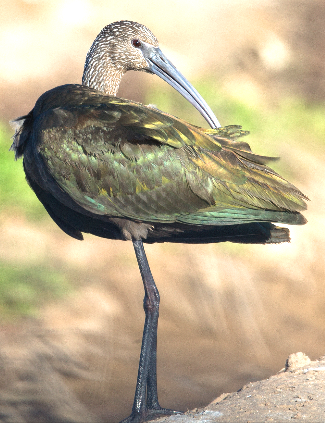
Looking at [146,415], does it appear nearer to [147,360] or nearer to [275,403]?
[147,360]

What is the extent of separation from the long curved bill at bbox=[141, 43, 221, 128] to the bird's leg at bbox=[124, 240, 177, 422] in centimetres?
181

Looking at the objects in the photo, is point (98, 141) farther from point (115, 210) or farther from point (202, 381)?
point (202, 381)

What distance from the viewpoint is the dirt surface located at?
446 cm

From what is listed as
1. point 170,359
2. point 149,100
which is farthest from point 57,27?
point 170,359

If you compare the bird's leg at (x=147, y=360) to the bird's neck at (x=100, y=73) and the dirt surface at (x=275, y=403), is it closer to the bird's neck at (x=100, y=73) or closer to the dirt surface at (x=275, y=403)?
the dirt surface at (x=275, y=403)

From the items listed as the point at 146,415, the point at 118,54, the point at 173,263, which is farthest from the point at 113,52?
the point at 173,263

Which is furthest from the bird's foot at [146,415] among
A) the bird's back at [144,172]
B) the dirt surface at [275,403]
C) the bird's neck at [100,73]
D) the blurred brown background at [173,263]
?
the bird's neck at [100,73]

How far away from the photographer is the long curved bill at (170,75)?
6.32 meters

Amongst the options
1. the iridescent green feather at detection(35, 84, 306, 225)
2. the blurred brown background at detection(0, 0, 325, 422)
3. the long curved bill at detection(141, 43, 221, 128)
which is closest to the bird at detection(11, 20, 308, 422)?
the iridescent green feather at detection(35, 84, 306, 225)

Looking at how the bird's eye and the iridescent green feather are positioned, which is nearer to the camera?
the iridescent green feather

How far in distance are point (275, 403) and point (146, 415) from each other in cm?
106

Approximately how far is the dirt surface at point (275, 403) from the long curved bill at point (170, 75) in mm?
2486

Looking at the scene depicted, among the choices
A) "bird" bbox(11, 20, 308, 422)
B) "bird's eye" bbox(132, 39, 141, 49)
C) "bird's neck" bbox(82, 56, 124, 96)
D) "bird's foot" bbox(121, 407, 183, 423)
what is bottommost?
"bird's foot" bbox(121, 407, 183, 423)

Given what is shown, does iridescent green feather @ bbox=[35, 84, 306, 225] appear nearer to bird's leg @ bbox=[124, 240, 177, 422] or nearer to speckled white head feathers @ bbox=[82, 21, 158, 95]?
bird's leg @ bbox=[124, 240, 177, 422]
